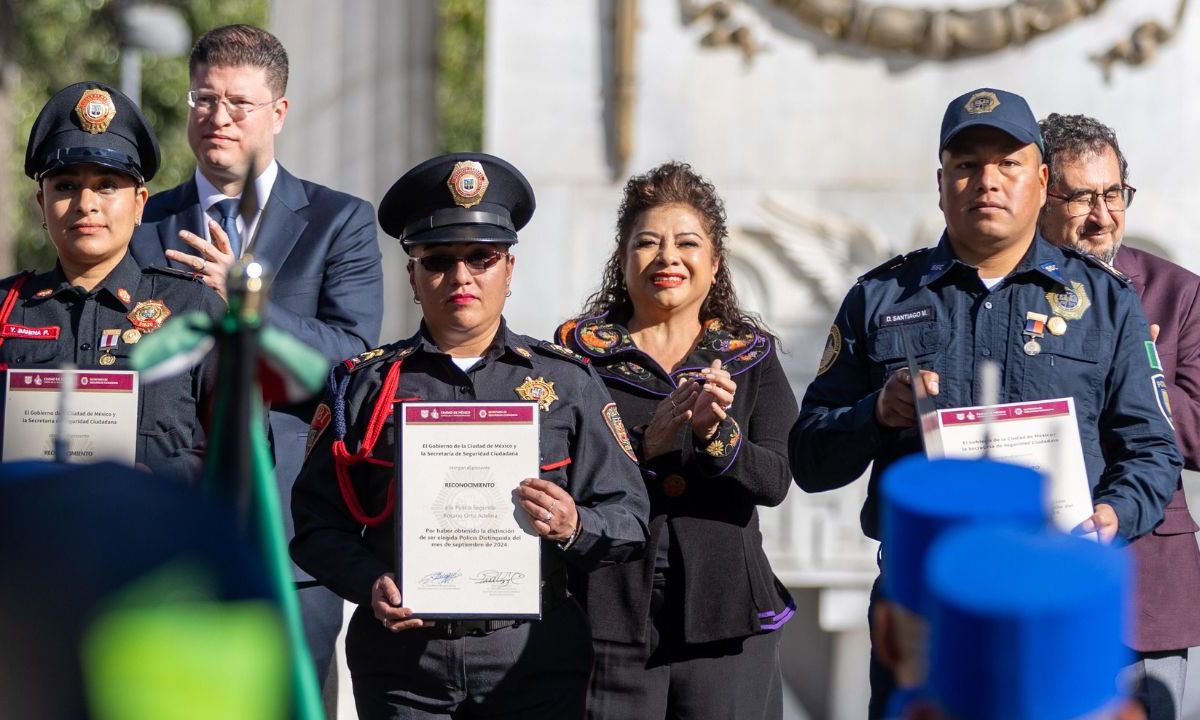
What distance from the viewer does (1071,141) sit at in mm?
4191

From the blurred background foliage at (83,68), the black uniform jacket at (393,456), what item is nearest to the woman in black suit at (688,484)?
the black uniform jacket at (393,456)

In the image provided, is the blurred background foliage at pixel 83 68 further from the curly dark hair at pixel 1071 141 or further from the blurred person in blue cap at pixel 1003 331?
the blurred person in blue cap at pixel 1003 331

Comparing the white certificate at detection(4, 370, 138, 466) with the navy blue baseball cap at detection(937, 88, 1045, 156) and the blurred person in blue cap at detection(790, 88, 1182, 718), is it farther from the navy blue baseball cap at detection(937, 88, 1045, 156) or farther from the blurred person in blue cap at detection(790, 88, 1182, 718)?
the navy blue baseball cap at detection(937, 88, 1045, 156)

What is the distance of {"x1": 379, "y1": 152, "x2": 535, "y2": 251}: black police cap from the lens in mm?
3570

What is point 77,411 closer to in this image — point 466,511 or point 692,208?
point 466,511

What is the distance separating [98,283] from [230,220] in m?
0.55

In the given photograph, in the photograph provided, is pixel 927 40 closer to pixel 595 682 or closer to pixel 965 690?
pixel 595 682

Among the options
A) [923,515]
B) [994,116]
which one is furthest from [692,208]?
[923,515]

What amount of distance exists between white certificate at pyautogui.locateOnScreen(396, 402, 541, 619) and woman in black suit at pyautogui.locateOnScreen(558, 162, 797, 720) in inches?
23.0

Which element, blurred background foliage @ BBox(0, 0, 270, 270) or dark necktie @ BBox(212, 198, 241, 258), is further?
blurred background foliage @ BBox(0, 0, 270, 270)

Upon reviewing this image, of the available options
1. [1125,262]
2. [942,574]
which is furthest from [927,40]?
[942,574]
